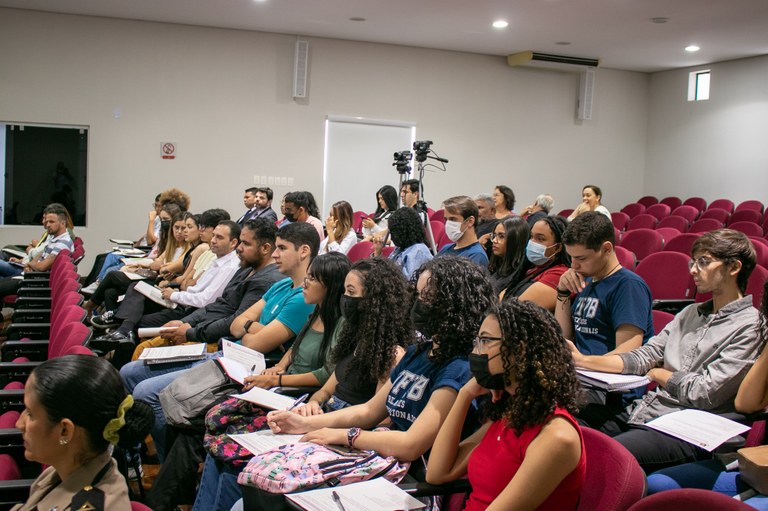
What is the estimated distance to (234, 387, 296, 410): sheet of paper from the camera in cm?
256

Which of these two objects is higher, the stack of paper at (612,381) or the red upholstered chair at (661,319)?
the red upholstered chair at (661,319)

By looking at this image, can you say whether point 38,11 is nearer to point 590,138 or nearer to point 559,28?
point 559,28

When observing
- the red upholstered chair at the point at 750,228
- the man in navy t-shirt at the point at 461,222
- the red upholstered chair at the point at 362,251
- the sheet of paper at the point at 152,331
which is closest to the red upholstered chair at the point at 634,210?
the red upholstered chair at the point at 750,228

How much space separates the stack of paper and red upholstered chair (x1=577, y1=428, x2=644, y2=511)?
542 mm

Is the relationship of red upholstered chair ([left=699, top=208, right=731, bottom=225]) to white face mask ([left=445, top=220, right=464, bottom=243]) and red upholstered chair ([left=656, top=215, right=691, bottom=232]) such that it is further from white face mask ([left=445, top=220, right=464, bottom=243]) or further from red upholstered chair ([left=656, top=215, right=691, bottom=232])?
white face mask ([left=445, top=220, right=464, bottom=243])

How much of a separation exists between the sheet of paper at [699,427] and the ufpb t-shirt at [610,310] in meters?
0.59

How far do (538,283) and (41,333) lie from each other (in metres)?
2.72

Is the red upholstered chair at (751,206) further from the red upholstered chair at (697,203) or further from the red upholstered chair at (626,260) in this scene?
the red upholstered chair at (626,260)

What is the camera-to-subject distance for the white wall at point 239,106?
9.30 metres

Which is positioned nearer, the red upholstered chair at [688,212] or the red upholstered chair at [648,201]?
the red upholstered chair at [688,212]

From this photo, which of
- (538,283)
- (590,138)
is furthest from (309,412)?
(590,138)

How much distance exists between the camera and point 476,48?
1067 centimetres

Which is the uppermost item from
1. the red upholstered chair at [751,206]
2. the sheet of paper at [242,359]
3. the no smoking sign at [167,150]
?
the no smoking sign at [167,150]

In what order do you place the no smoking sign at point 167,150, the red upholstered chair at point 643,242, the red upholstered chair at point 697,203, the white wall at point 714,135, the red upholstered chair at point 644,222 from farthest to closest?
the red upholstered chair at point 697,203 < the white wall at point 714,135 < the no smoking sign at point 167,150 < the red upholstered chair at point 644,222 < the red upholstered chair at point 643,242
